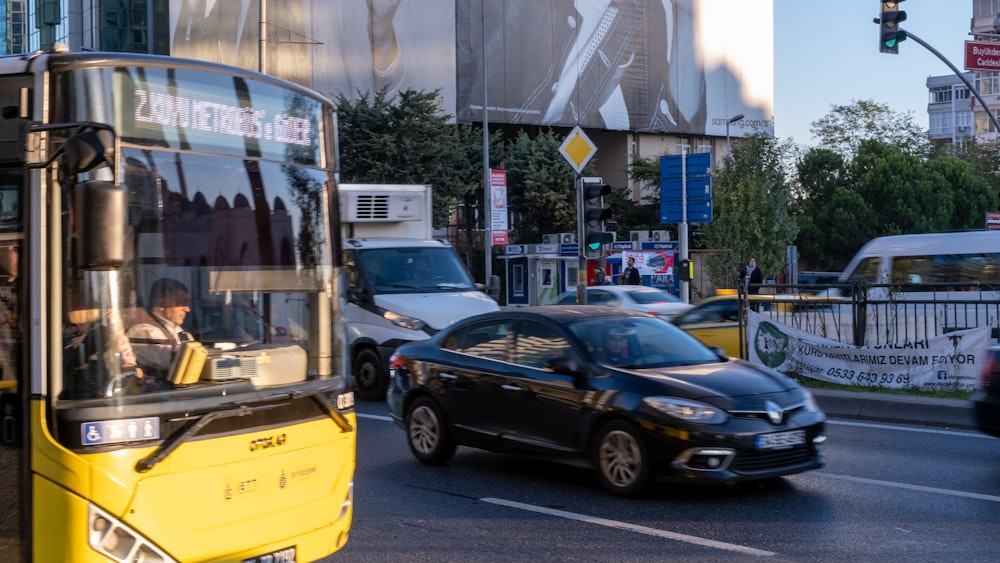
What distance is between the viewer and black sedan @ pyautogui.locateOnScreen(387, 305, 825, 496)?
8461 mm

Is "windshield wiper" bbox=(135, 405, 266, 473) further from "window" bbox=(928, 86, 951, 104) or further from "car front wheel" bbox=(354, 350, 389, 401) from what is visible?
"window" bbox=(928, 86, 951, 104)

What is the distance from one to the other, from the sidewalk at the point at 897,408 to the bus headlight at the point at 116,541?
10.2 metres

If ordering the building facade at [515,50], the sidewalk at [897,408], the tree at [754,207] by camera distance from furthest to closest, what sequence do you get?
the tree at [754,207], the building facade at [515,50], the sidewalk at [897,408]

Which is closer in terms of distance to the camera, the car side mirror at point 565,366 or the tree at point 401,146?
the car side mirror at point 565,366

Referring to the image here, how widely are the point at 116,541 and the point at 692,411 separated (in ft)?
15.2

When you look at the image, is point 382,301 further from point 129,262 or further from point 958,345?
point 129,262

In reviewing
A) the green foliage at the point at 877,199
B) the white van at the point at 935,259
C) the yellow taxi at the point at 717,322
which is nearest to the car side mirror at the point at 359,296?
the yellow taxi at the point at 717,322

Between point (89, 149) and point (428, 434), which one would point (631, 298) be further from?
point (89, 149)

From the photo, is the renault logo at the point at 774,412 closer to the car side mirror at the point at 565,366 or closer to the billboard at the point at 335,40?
the car side mirror at the point at 565,366

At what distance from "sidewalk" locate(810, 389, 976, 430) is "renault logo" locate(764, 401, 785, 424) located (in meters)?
5.14

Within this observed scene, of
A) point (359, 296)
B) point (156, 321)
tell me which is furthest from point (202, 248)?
point (359, 296)

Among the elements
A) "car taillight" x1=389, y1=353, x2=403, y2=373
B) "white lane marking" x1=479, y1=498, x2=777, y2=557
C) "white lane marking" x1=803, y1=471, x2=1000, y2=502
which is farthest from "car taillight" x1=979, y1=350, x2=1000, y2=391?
"car taillight" x1=389, y1=353, x2=403, y2=373

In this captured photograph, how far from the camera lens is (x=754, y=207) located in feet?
191

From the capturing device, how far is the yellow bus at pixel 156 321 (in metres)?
4.93
